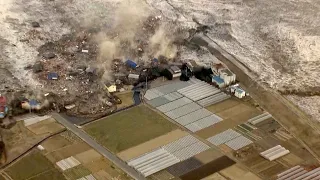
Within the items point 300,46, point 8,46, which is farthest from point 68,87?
point 300,46

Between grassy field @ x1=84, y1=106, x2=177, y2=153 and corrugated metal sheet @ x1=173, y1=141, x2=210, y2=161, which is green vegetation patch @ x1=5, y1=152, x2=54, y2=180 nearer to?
grassy field @ x1=84, y1=106, x2=177, y2=153

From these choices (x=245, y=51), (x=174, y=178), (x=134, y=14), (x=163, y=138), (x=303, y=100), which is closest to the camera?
(x=174, y=178)

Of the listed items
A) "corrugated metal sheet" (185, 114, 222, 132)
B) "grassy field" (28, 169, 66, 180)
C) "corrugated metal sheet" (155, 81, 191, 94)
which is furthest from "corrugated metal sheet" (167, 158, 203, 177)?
"corrugated metal sheet" (155, 81, 191, 94)

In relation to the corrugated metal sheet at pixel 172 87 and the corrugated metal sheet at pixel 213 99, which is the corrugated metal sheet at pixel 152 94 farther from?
the corrugated metal sheet at pixel 213 99

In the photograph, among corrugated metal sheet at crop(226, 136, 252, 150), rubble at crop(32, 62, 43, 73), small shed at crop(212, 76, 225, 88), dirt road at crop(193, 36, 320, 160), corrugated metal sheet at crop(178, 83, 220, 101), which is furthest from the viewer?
rubble at crop(32, 62, 43, 73)

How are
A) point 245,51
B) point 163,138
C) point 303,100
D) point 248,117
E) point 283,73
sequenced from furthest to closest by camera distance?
point 245,51, point 283,73, point 303,100, point 248,117, point 163,138

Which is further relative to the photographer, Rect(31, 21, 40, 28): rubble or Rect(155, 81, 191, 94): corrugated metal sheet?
Rect(31, 21, 40, 28): rubble

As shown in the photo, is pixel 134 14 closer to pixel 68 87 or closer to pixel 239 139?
pixel 68 87
